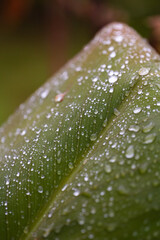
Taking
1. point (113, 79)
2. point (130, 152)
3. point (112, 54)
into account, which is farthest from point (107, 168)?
point (112, 54)

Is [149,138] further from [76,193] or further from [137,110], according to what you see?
[76,193]

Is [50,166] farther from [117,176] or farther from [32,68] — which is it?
[32,68]

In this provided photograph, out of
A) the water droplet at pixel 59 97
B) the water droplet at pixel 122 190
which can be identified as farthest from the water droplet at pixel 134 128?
the water droplet at pixel 59 97

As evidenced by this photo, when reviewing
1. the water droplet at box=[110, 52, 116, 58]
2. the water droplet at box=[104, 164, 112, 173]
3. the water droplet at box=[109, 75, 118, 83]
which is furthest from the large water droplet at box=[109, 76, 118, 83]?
the water droplet at box=[104, 164, 112, 173]

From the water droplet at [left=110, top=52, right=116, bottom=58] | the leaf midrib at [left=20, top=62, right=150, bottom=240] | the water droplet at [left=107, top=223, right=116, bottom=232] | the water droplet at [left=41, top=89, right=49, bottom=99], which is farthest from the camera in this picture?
the water droplet at [left=41, top=89, right=49, bottom=99]

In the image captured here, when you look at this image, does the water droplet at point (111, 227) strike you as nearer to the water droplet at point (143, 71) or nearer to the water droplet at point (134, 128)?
the water droplet at point (134, 128)

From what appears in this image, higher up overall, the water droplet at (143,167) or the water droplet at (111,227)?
the water droplet at (143,167)

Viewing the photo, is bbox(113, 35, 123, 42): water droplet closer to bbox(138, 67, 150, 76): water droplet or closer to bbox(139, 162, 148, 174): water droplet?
bbox(138, 67, 150, 76): water droplet
